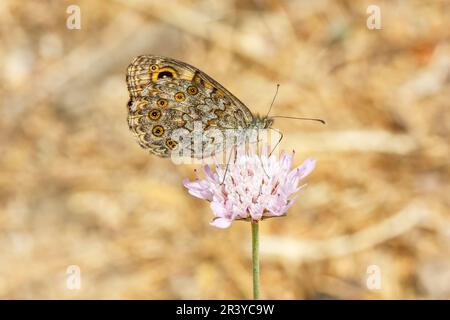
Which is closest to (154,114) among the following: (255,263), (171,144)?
(171,144)

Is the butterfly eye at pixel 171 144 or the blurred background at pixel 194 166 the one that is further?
the blurred background at pixel 194 166

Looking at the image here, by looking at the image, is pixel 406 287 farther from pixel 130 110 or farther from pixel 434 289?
pixel 130 110

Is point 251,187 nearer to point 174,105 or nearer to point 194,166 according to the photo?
point 174,105

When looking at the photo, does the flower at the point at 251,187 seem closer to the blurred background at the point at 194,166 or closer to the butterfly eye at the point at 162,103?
the butterfly eye at the point at 162,103

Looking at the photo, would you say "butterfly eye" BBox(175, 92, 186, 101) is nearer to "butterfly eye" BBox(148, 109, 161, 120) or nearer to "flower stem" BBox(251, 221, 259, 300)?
"butterfly eye" BBox(148, 109, 161, 120)

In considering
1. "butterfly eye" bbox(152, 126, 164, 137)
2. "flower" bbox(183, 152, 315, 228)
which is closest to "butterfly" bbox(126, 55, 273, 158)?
"butterfly eye" bbox(152, 126, 164, 137)

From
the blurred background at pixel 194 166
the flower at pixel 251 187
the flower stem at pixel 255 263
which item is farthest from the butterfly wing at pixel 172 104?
the blurred background at pixel 194 166
